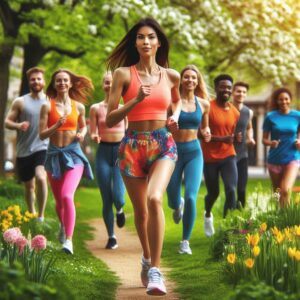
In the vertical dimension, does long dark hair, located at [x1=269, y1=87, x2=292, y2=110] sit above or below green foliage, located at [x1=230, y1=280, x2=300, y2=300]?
above

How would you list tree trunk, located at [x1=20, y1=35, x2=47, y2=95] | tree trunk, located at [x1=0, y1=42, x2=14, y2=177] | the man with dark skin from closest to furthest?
the man with dark skin
tree trunk, located at [x1=0, y1=42, x2=14, y2=177]
tree trunk, located at [x1=20, y1=35, x2=47, y2=95]

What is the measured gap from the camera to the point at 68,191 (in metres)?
9.59

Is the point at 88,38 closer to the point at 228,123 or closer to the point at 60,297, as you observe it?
the point at 228,123

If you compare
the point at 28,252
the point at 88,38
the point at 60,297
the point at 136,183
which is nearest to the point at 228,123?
the point at 136,183

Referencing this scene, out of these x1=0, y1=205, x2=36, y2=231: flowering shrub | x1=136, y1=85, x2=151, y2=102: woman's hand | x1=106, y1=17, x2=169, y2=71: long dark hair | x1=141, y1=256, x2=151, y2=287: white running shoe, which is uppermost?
x1=106, y1=17, x2=169, y2=71: long dark hair

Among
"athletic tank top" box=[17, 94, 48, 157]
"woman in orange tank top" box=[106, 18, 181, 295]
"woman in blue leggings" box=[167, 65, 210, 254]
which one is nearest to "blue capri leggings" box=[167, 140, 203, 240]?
"woman in blue leggings" box=[167, 65, 210, 254]

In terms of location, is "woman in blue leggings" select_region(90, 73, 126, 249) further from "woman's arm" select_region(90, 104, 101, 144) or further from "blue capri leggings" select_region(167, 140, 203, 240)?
"blue capri leggings" select_region(167, 140, 203, 240)

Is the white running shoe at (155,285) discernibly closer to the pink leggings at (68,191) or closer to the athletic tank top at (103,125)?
the pink leggings at (68,191)

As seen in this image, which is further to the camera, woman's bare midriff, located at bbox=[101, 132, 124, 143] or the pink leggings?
woman's bare midriff, located at bbox=[101, 132, 124, 143]

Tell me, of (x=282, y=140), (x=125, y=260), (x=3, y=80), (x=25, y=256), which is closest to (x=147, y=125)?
(x=25, y=256)

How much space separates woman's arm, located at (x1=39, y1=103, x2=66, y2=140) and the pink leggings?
19.8 inches

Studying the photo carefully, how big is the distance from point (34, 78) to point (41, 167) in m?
1.19

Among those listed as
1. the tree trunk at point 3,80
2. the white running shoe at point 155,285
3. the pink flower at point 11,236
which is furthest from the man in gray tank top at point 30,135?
the tree trunk at point 3,80

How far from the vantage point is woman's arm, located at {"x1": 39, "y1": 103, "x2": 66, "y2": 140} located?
916 cm
